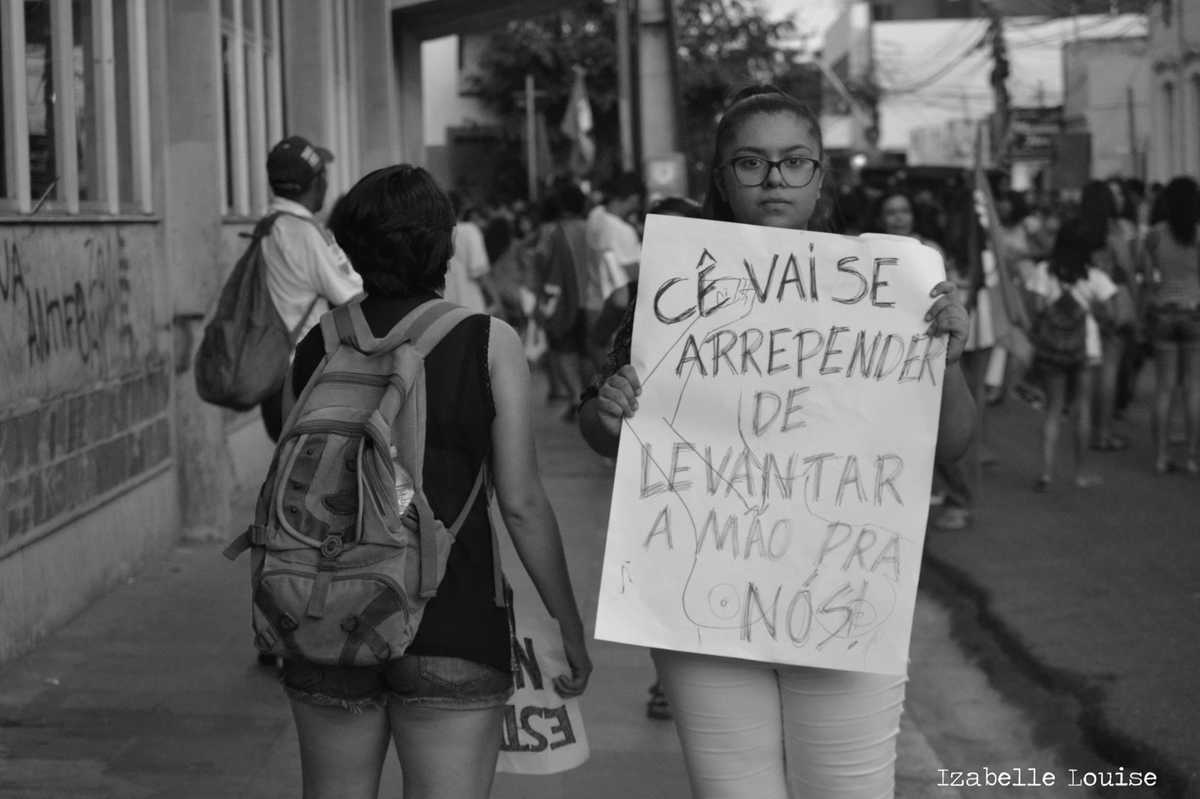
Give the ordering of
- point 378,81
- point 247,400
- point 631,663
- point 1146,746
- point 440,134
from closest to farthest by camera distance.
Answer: point 1146,746
point 247,400
point 631,663
point 378,81
point 440,134

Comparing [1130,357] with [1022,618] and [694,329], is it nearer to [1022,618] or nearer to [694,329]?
[1022,618]

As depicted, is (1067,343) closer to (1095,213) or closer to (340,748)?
(1095,213)

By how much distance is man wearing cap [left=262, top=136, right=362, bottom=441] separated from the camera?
267 inches

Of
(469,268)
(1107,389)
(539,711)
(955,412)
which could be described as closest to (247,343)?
(539,711)

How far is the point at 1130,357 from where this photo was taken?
14.8 m

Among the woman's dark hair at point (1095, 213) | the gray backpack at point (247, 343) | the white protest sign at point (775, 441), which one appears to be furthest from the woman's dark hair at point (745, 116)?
the woman's dark hair at point (1095, 213)

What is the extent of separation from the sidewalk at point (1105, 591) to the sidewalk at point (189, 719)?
0.46 metres

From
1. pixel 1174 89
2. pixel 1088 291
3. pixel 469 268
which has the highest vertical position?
pixel 1174 89

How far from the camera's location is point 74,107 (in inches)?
321

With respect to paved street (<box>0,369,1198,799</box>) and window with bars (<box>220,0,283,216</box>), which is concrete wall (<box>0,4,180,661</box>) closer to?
paved street (<box>0,369,1198,799</box>)

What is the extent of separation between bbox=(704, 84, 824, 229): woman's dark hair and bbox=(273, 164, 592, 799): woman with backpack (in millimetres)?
525

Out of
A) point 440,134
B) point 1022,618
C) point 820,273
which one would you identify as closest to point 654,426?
point 820,273

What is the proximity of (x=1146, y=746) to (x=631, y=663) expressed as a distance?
2088 millimetres

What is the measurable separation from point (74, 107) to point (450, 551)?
5.52 meters
